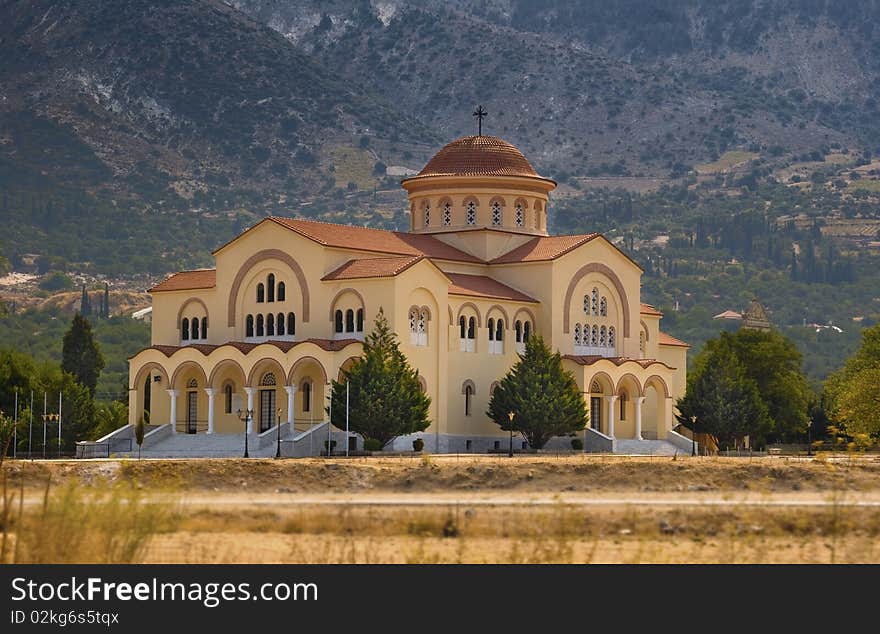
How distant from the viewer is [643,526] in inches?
1592

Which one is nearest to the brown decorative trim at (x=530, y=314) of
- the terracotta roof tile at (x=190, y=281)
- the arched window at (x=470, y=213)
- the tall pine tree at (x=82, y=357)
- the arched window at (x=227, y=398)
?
the arched window at (x=470, y=213)

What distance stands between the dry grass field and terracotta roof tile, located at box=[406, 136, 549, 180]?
39331mm

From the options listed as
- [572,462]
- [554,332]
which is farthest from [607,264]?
[572,462]

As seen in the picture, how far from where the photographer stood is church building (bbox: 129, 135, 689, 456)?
278 ft

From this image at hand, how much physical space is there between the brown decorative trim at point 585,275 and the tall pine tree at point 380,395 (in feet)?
45.5

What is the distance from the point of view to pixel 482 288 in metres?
90.8

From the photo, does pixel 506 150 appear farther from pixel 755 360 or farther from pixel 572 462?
pixel 572 462

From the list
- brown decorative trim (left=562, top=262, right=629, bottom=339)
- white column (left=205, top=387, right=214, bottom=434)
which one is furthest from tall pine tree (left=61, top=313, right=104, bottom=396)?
brown decorative trim (left=562, top=262, right=629, bottom=339)

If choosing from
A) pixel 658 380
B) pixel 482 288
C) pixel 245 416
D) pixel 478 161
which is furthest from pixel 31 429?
pixel 658 380

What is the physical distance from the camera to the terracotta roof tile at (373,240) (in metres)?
88.3

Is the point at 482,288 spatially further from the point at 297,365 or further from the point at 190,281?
the point at 190,281

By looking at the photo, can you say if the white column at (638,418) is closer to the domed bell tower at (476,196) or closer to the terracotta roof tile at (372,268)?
the domed bell tower at (476,196)

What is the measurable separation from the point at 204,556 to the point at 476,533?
22.9ft

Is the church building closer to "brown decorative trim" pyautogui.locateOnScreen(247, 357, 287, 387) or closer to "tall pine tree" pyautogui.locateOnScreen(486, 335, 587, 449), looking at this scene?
"brown decorative trim" pyautogui.locateOnScreen(247, 357, 287, 387)
